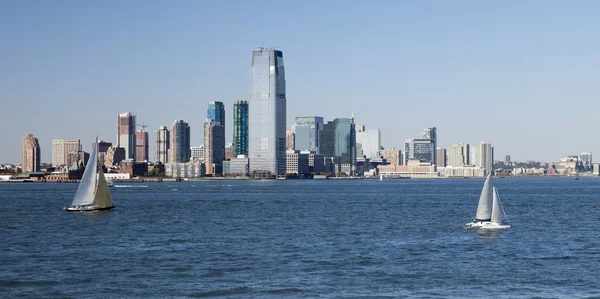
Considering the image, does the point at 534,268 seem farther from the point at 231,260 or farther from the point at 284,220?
the point at 284,220

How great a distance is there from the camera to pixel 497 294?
38.6 m

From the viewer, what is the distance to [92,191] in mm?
95688

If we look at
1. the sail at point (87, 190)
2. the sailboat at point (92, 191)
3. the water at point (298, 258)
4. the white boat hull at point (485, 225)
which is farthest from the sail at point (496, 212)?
the sail at point (87, 190)

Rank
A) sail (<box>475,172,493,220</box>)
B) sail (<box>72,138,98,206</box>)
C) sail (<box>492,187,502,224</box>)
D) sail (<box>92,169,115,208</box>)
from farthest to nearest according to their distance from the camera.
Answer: sail (<box>92,169,115,208</box>)
sail (<box>72,138,98,206</box>)
sail (<box>492,187,502,224</box>)
sail (<box>475,172,493,220</box>)

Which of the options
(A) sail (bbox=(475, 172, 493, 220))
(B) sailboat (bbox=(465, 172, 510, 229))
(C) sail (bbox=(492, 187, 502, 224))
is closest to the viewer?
(B) sailboat (bbox=(465, 172, 510, 229))

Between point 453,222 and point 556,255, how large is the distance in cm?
2660

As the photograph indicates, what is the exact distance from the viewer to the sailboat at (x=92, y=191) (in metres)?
93.1

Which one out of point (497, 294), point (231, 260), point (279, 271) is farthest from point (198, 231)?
point (497, 294)

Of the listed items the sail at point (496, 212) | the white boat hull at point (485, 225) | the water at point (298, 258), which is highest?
the sail at point (496, 212)

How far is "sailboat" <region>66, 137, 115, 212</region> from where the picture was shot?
9306 cm

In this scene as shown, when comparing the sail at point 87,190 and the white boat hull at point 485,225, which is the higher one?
the sail at point 87,190

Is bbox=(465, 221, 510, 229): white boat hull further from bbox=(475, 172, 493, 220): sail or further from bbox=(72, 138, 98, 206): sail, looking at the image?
bbox=(72, 138, 98, 206): sail

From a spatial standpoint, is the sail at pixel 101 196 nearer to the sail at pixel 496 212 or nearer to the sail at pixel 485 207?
the sail at pixel 485 207

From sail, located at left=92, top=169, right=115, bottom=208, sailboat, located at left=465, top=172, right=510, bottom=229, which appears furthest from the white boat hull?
sail, located at left=92, top=169, right=115, bottom=208
